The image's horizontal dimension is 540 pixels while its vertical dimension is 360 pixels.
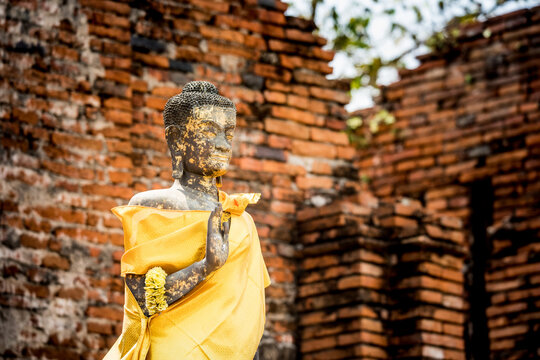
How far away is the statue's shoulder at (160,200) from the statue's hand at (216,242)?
22 cm

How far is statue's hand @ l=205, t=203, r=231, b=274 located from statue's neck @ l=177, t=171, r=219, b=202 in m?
0.28

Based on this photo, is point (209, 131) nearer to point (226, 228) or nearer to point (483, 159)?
point (226, 228)

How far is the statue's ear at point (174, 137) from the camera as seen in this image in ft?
13.3

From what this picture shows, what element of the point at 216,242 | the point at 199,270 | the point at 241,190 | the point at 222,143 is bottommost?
the point at 199,270

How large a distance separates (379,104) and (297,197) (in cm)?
326

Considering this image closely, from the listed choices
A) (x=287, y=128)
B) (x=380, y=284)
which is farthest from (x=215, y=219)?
(x=287, y=128)

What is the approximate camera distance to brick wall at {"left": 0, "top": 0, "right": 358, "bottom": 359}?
6.22 metres

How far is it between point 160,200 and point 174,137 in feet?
1.01

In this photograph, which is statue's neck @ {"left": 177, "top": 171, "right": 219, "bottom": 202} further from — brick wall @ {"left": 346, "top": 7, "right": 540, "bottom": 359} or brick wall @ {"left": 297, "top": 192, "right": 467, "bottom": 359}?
brick wall @ {"left": 346, "top": 7, "right": 540, "bottom": 359}

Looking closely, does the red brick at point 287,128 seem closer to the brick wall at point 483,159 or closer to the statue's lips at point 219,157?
the brick wall at point 483,159

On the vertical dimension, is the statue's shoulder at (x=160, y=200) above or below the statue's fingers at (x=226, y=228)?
above

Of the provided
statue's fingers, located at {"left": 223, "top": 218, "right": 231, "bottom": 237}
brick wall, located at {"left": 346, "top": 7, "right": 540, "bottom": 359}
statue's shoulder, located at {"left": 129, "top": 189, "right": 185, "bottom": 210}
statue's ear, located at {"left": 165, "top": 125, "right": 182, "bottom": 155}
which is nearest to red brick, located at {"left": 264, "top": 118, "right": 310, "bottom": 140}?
brick wall, located at {"left": 346, "top": 7, "right": 540, "bottom": 359}

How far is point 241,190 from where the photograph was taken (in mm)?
7176

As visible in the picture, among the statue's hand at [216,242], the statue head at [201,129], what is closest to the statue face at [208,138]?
the statue head at [201,129]
